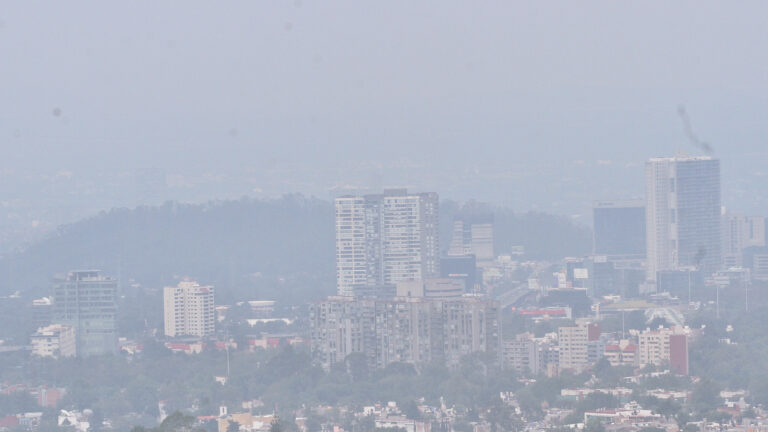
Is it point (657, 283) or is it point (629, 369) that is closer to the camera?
point (629, 369)

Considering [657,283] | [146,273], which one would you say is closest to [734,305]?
[657,283]

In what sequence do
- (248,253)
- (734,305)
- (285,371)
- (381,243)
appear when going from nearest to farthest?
(285,371) → (734,305) → (381,243) → (248,253)

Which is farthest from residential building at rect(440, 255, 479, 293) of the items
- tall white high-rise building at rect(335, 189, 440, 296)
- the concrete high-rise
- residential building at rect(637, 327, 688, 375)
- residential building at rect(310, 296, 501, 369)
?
residential building at rect(637, 327, 688, 375)

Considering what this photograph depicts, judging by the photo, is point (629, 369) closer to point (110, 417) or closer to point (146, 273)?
point (110, 417)

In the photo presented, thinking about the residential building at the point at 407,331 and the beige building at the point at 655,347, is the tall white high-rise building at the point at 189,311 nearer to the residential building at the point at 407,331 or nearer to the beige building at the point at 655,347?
the residential building at the point at 407,331

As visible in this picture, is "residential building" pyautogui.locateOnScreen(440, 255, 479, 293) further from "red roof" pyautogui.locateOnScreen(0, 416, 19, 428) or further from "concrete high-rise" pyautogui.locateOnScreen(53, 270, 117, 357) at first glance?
"red roof" pyautogui.locateOnScreen(0, 416, 19, 428)

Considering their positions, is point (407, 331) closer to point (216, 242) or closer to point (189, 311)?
point (189, 311)

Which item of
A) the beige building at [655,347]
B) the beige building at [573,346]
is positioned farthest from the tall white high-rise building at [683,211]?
the beige building at [655,347]
